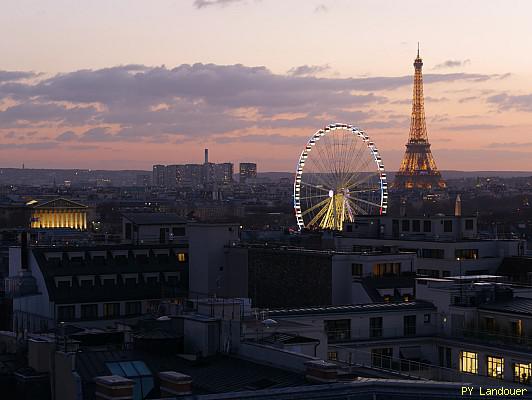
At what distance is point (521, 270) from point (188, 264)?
17.4 metres

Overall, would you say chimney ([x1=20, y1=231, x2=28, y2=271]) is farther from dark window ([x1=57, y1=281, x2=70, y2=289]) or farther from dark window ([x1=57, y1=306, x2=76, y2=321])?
dark window ([x1=57, y1=306, x2=76, y2=321])

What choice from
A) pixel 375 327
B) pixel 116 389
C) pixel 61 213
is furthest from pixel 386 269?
pixel 61 213

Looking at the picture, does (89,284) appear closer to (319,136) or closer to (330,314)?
(330,314)

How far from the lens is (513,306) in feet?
141

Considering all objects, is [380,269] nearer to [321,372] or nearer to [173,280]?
[173,280]

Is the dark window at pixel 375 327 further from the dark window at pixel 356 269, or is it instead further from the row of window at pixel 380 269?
the dark window at pixel 356 269

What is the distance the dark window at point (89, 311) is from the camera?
6122 cm

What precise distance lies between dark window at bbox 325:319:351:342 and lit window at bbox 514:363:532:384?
6437mm

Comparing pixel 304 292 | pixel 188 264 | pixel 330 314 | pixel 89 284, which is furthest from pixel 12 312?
pixel 330 314

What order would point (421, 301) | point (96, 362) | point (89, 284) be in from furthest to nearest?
point (89, 284), point (421, 301), point (96, 362)

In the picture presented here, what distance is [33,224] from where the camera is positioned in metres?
178

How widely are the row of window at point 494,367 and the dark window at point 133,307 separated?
2414cm

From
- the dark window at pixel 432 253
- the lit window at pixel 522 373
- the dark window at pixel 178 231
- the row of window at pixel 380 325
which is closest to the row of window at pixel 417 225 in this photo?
the dark window at pixel 432 253

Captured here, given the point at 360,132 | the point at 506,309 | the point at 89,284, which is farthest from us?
the point at 360,132
